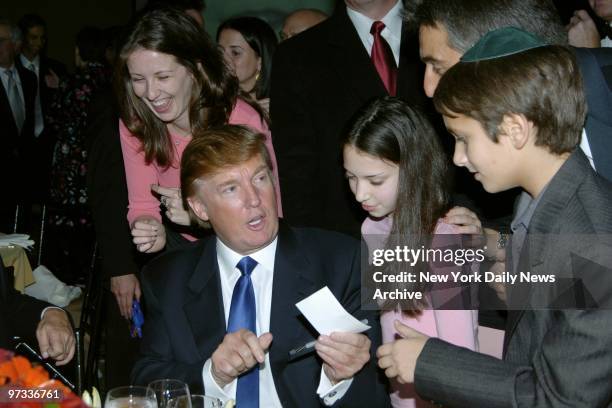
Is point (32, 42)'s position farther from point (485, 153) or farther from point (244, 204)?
point (485, 153)

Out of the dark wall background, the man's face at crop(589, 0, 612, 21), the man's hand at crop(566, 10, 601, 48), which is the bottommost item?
the man's hand at crop(566, 10, 601, 48)

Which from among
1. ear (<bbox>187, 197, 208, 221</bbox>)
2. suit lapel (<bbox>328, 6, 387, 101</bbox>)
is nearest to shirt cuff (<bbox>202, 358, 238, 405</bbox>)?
ear (<bbox>187, 197, 208, 221</bbox>)

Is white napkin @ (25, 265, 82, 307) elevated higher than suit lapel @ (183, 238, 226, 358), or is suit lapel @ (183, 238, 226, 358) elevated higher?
suit lapel @ (183, 238, 226, 358)

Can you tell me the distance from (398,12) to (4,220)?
5087 millimetres

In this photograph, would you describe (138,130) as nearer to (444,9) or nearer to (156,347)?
(156,347)

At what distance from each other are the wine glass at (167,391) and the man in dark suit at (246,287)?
44cm

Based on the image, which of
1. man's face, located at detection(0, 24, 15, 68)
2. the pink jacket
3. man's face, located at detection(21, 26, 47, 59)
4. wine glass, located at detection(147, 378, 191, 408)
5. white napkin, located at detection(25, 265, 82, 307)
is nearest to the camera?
wine glass, located at detection(147, 378, 191, 408)

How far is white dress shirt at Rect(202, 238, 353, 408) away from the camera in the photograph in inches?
93.0

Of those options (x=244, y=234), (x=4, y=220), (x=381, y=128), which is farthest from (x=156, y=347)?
(x=4, y=220)

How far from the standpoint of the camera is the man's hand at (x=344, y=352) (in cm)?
218

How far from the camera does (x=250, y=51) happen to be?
4.74 meters

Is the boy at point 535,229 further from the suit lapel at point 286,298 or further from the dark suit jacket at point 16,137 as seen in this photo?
the dark suit jacket at point 16,137

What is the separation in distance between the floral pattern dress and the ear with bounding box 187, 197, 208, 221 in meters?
2.76

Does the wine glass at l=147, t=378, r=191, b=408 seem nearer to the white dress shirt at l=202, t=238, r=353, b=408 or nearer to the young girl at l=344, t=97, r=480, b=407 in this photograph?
the white dress shirt at l=202, t=238, r=353, b=408
